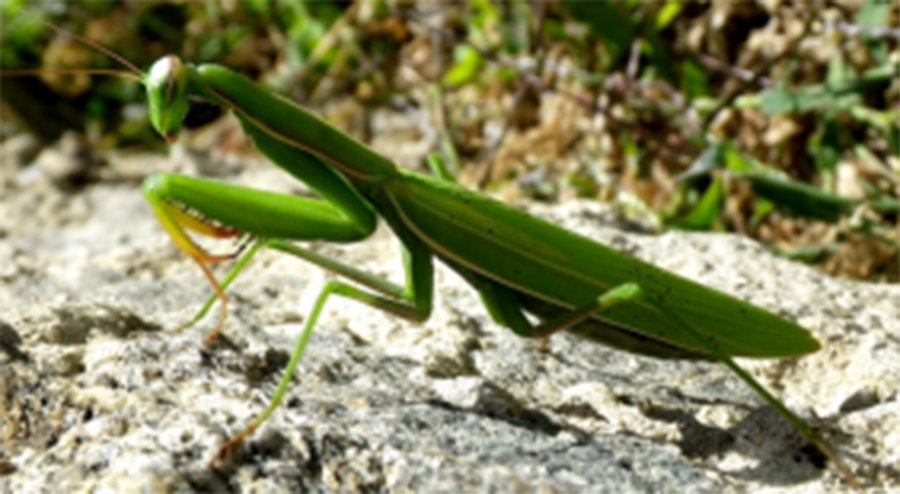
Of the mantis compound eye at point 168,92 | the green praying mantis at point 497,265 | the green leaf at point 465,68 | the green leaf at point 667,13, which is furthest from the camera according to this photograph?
the green leaf at point 465,68

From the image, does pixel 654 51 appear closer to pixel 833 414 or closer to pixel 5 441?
pixel 833 414

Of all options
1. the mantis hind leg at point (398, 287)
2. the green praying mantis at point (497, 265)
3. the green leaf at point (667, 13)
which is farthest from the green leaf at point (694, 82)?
the mantis hind leg at point (398, 287)

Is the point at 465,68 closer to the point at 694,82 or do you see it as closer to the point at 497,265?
the point at 694,82

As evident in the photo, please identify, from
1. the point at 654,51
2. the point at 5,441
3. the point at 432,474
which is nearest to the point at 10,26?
the point at 654,51

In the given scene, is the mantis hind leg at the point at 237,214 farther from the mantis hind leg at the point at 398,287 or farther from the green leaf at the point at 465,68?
the green leaf at the point at 465,68

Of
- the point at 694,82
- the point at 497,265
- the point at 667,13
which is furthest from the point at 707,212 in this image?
the point at 497,265

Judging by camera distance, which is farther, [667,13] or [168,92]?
[667,13]

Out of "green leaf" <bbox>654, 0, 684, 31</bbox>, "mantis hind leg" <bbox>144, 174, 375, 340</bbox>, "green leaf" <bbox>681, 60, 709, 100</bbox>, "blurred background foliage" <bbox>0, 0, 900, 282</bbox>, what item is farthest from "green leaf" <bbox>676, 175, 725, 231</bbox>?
"mantis hind leg" <bbox>144, 174, 375, 340</bbox>
